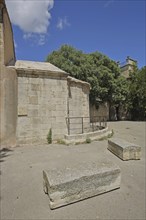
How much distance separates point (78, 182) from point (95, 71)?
19.7 metres

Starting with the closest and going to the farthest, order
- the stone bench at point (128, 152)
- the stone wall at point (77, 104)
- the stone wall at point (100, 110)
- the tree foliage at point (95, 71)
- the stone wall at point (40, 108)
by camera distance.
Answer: the stone bench at point (128, 152), the stone wall at point (40, 108), the stone wall at point (77, 104), the tree foliage at point (95, 71), the stone wall at point (100, 110)

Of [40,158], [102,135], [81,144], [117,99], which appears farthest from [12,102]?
[117,99]

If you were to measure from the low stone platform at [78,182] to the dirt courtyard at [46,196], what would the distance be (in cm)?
13

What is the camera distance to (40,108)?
8.69 m

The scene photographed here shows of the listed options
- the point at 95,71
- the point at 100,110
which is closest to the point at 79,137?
the point at 95,71

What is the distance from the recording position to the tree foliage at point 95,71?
70.1 feet

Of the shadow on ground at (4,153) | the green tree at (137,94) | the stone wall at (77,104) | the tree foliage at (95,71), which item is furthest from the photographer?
the green tree at (137,94)

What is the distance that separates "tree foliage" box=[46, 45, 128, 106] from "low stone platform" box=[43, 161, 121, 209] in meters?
17.9

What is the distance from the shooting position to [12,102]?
26.6ft

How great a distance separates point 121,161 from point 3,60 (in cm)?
675

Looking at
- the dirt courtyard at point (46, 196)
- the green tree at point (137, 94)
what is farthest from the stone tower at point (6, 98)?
the green tree at point (137, 94)

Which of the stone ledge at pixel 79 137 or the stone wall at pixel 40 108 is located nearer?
the stone wall at pixel 40 108

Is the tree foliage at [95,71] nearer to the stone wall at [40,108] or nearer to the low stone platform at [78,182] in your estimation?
the stone wall at [40,108]

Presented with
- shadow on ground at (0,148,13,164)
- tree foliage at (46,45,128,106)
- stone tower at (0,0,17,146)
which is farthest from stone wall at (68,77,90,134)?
tree foliage at (46,45,128,106)
